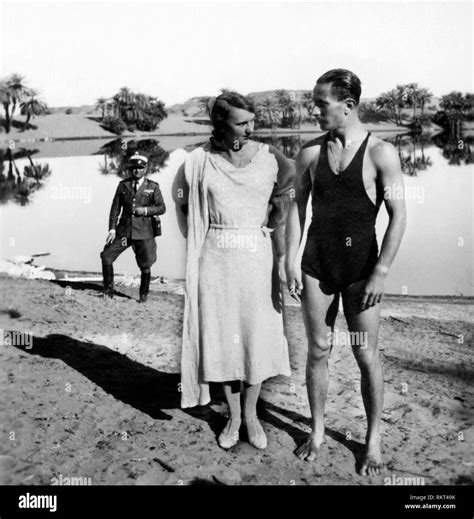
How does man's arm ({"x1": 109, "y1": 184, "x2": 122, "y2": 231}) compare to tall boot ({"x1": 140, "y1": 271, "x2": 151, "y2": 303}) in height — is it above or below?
above

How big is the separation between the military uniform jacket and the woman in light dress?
3822 millimetres

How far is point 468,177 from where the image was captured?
18.0m

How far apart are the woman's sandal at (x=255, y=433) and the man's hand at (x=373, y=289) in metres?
1.06

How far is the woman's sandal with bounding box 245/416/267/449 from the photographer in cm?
353

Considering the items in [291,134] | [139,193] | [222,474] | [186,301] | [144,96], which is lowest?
[222,474]

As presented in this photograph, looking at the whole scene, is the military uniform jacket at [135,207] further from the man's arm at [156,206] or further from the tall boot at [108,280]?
the tall boot at [108,280]

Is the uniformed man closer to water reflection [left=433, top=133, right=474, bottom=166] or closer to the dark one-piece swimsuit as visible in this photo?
the dark one-piece swimsuit

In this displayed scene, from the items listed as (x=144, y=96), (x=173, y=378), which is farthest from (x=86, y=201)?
(x=144, y=96)

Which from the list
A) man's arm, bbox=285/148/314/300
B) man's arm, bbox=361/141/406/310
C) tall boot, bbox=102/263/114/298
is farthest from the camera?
tall boot, bbox=102/263/114/298

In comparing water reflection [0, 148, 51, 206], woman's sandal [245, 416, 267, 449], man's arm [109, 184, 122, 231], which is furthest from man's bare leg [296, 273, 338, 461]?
water reflection [0, 148, 51, 206]

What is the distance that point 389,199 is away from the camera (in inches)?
115

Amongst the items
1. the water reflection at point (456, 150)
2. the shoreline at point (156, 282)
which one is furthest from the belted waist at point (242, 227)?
the water reflection at point (456, 150)

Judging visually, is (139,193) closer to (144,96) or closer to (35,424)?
(35,424)

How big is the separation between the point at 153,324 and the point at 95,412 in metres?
2.11
